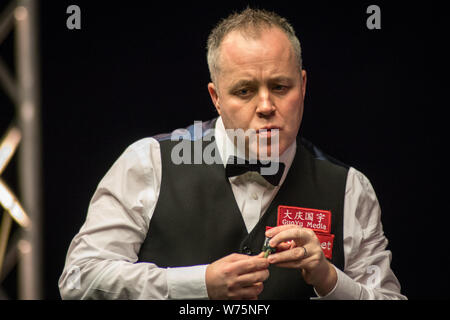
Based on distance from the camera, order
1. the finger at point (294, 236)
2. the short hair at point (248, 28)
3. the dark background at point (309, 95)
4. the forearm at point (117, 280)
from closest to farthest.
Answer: the finger at point (294, 236), the forearm at point (117, 280), the short hair at point (248, 28), the dark background at point (309, 95)

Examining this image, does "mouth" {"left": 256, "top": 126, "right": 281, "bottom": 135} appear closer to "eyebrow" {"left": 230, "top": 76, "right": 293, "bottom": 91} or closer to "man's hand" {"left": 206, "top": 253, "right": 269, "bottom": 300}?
"eyebrow" {"left": 230, "top": 76, "right": 293, "bottom": 91}

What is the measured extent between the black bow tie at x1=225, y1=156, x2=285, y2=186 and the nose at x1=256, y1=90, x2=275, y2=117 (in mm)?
237

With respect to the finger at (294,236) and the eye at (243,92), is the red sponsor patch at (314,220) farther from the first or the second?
the eye at (243,92)

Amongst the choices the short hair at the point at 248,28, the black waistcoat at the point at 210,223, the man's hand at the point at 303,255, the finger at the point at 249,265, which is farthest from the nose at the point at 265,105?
the finger at the point at 249,265

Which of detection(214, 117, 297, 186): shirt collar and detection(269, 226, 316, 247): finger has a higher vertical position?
detection(214, 117, 297, 186): shirt collar

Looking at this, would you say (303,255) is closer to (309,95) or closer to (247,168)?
(247,168)

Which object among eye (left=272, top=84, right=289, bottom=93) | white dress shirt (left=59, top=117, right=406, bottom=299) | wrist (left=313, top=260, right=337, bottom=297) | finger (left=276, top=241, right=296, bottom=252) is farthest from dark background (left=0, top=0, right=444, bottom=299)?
finger (left=276, top=241, right=296, bottom=252)

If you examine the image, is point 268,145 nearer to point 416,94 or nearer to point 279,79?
point 279,79

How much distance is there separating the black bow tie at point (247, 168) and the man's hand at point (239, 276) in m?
0.40

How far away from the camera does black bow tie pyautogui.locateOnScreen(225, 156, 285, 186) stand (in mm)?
2152

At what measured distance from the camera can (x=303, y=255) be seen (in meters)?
1.87

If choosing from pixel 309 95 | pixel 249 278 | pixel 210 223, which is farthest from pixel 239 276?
pixel 309 95

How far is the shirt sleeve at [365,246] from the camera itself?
7.13ft

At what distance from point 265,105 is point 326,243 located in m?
0.60
